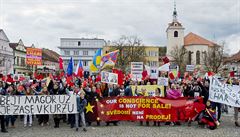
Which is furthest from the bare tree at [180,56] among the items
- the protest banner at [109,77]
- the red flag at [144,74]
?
the protest banner at [109,77]

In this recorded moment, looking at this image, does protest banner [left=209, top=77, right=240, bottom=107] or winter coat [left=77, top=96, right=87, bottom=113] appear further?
protest banner [left=209, top=77, right=240, bottom=107]

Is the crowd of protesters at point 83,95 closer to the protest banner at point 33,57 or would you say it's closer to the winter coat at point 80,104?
the winter coat at point 80,104

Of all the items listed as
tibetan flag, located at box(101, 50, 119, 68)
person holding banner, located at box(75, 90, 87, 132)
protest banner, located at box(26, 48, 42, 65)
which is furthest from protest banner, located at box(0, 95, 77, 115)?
protest banner, located at box(26, 48, 42, 65)

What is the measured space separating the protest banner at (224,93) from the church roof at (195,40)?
278 feet

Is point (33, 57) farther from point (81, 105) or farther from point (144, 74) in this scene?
point (81, 105)

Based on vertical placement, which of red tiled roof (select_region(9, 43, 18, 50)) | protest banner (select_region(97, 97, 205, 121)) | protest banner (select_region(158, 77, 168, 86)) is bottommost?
protest banner (select_region(97, 97, 205, 121))

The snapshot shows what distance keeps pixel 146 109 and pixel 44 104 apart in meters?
4.31

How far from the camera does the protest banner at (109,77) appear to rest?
552 inches

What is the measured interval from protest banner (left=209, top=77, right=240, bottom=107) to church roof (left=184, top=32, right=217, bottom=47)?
278 feet

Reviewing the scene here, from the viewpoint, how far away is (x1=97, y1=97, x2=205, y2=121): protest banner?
13.2 meters

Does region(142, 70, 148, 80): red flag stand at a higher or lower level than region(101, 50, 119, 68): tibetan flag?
lower

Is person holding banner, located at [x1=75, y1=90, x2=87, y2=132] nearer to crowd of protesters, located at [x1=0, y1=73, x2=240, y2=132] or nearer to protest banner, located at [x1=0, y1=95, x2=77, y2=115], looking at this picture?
crowd of protesters, located at [x1=0, y1=73, x2=240, y2=132]

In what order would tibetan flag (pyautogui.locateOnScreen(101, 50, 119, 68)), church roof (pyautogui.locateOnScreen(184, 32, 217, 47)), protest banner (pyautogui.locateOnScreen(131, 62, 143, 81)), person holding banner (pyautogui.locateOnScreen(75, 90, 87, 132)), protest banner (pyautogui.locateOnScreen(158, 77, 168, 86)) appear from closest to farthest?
person holding banner (pyautogui.locateOnScreen(75, 90, 87, 132))
protest banner (pyautogui.locateOnScreen(158, 77, 168, 86))
tibetan flag (pyautogui.locateOnScreen(101, 50, 119, 68))
protest banner (pyautogui.locateOnScreen(131, 62, 143, 81))
church roof (pyautogui.locateOnScreen(184, 32, 217, 47))

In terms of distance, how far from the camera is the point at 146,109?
13227 mm
